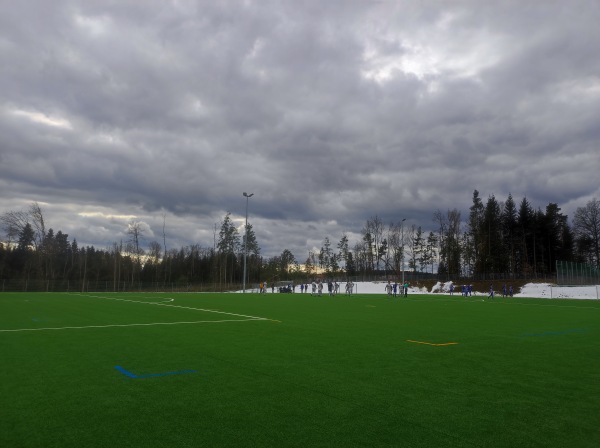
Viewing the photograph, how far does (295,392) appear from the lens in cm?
637

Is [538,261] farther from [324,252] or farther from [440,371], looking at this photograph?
[440,371]

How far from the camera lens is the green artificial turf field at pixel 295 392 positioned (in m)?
4.66

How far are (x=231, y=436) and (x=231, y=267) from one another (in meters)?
112

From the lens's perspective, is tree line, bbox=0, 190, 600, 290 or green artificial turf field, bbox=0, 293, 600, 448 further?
tree line, bbox=0, 190, 600, 290

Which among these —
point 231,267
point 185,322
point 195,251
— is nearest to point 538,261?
point 231,267

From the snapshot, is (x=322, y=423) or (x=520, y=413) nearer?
(x=322, y=423)

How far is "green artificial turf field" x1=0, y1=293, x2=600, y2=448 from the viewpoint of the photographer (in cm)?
466

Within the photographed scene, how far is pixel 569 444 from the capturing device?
4488 millimetres

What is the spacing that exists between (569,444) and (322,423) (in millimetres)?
2588

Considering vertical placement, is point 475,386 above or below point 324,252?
below

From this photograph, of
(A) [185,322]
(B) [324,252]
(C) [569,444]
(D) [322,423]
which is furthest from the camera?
(B) [324,252]

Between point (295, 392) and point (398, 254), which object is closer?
point (295, 392)

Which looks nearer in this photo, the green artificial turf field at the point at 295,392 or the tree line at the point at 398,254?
the green artificial turf field at the point at 295,392

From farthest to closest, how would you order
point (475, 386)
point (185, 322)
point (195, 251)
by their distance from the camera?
1. point (195, 251)
2. point (185, 322)
3. point (475, 386)
